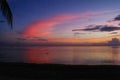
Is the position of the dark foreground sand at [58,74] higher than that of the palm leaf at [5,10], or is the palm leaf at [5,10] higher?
the palm leaf at [5,10]

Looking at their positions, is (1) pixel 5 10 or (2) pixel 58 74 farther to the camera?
(2) pixel 58 74

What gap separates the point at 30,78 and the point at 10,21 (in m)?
7.57

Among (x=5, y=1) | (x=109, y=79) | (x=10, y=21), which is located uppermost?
(x=5, y=1)

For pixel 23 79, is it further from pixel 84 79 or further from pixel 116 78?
pixel 116 78

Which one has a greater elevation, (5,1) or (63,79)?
(5,1)

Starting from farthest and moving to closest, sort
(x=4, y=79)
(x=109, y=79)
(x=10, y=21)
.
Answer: (x=109, y=79) → (x=4, y=79) → (x=10, y=21)

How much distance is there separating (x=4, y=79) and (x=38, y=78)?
82.2 inches

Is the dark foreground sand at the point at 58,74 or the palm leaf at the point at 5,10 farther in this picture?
the dark foreground sand at the point at 58,74

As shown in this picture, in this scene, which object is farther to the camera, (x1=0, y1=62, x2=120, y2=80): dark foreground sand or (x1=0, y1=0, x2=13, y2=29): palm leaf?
(x1=0, y1=62, x2=120, y2=80): dark foreground sand

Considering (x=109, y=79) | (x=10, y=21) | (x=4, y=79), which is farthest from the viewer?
(x=109, y=79)

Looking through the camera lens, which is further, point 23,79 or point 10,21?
point 23,79

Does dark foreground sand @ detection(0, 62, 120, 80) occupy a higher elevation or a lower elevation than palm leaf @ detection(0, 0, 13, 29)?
lower

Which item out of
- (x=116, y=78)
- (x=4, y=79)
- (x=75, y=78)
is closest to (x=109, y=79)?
(x=116, y=78)

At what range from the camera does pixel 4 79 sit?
585 inches
